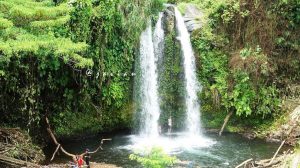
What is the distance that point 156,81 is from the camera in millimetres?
17219

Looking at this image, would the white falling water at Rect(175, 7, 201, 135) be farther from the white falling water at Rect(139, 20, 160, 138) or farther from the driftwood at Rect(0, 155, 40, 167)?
the driftwood at Rect(0, 155, 40, 167)

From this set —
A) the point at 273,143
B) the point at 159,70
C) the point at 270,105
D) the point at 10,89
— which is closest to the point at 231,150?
→ the point at 273,143

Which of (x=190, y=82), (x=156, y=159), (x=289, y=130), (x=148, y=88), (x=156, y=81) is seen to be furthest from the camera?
(x=190, y=82)

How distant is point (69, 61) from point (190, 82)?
5394mm

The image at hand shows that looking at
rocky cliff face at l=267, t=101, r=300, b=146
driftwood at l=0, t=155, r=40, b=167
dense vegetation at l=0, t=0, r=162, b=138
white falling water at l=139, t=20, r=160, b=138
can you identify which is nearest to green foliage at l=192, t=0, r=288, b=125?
rocky cliff face at l=267, t=101, r=300, b=146

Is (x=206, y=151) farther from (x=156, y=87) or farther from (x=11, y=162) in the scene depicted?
(x=11, y=162)

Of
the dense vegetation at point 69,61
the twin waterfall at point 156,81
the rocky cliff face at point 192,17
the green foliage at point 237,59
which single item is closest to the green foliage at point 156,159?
the dense vegetation at point 69,61

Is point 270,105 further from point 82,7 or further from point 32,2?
→ point 32,2

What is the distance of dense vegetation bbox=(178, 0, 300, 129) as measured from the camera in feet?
54.5

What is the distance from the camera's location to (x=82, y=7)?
14641mm

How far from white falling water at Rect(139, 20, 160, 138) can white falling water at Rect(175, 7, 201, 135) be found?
118cm

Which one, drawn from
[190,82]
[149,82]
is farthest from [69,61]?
[190,82]

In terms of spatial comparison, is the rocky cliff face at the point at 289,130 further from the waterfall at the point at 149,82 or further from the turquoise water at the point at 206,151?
the waterfall at the point at 149,82

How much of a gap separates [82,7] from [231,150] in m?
6.62
